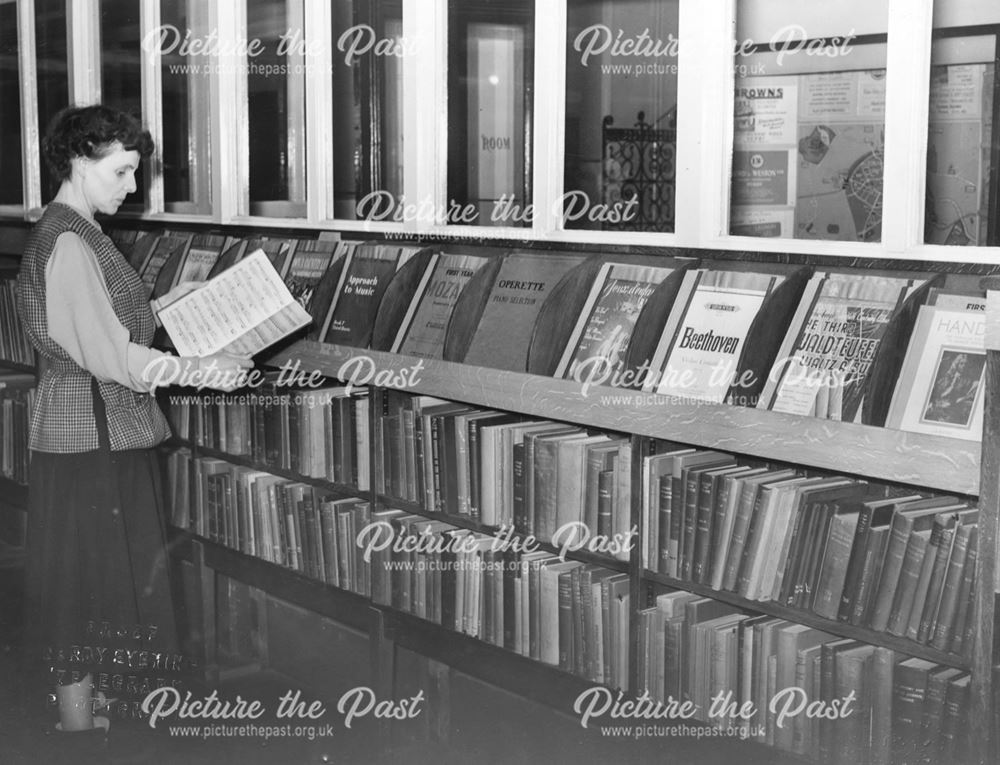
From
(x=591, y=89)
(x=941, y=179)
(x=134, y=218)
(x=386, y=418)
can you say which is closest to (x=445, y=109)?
(x=386, y=418)

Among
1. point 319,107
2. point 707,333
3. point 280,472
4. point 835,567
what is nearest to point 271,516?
point 280,472

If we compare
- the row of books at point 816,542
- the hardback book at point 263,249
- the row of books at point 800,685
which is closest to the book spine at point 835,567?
the row of books at point 816,542

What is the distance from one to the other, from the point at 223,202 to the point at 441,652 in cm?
219

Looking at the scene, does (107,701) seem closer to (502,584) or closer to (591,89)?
(502,584)

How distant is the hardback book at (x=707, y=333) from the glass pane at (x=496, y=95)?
1820mm

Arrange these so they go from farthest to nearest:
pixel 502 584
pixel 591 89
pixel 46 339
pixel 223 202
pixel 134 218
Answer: pixel 591 89, pixel 134 218, pixel 223 202, pixel 502 584, pixel 46 339

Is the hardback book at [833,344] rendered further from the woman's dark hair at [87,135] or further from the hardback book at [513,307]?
the woman's dark hair at [87,135]

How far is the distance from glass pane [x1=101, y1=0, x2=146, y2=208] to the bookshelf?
1870 millimetres

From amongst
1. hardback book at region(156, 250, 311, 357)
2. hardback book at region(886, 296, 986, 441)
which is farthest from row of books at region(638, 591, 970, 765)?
hardback book at region(156, 250, 311, 357)

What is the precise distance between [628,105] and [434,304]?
327 cm

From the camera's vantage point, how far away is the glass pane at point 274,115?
4867 millimetres

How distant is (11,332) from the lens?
18.8 feet

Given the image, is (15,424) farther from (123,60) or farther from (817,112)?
(817,112)

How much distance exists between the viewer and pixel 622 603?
3.25 meters
